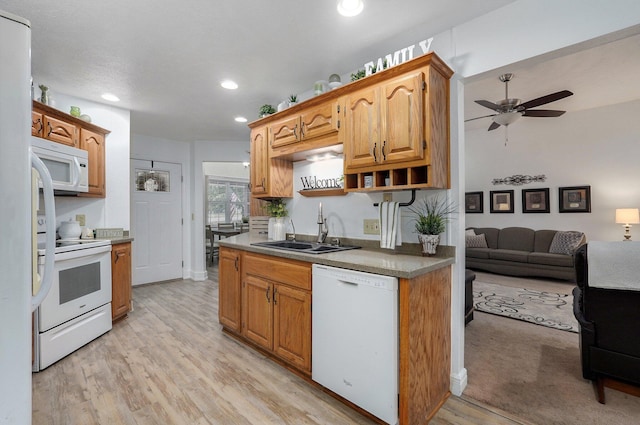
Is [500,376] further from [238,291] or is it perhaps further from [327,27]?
[327,27]

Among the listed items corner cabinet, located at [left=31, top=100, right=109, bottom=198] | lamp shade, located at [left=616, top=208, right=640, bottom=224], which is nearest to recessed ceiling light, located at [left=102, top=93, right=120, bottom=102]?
corner cabinet, located at [left=31, top=100, right=109, bottom=198]

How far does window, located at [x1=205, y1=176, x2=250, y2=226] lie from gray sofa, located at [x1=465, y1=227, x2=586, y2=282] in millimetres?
5537

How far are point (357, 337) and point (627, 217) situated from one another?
542 centimetres

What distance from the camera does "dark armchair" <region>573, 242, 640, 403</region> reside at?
71.2 inches

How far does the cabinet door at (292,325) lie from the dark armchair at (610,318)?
6.00 feet

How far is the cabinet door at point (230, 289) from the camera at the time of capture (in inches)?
108

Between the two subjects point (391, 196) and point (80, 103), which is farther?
point (80, 103)

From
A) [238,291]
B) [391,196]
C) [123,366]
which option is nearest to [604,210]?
[391,196]

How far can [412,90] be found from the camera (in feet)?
6.26

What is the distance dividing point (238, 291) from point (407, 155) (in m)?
1.88

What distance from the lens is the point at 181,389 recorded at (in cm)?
202

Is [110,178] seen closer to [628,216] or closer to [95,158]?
[95,158]

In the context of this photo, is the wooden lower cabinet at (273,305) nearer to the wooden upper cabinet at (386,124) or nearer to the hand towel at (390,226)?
the hand towel at (390,226)

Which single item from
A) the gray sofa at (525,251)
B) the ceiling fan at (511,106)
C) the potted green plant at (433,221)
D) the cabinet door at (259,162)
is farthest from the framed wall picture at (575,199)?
the cabinet door at (259,162)
